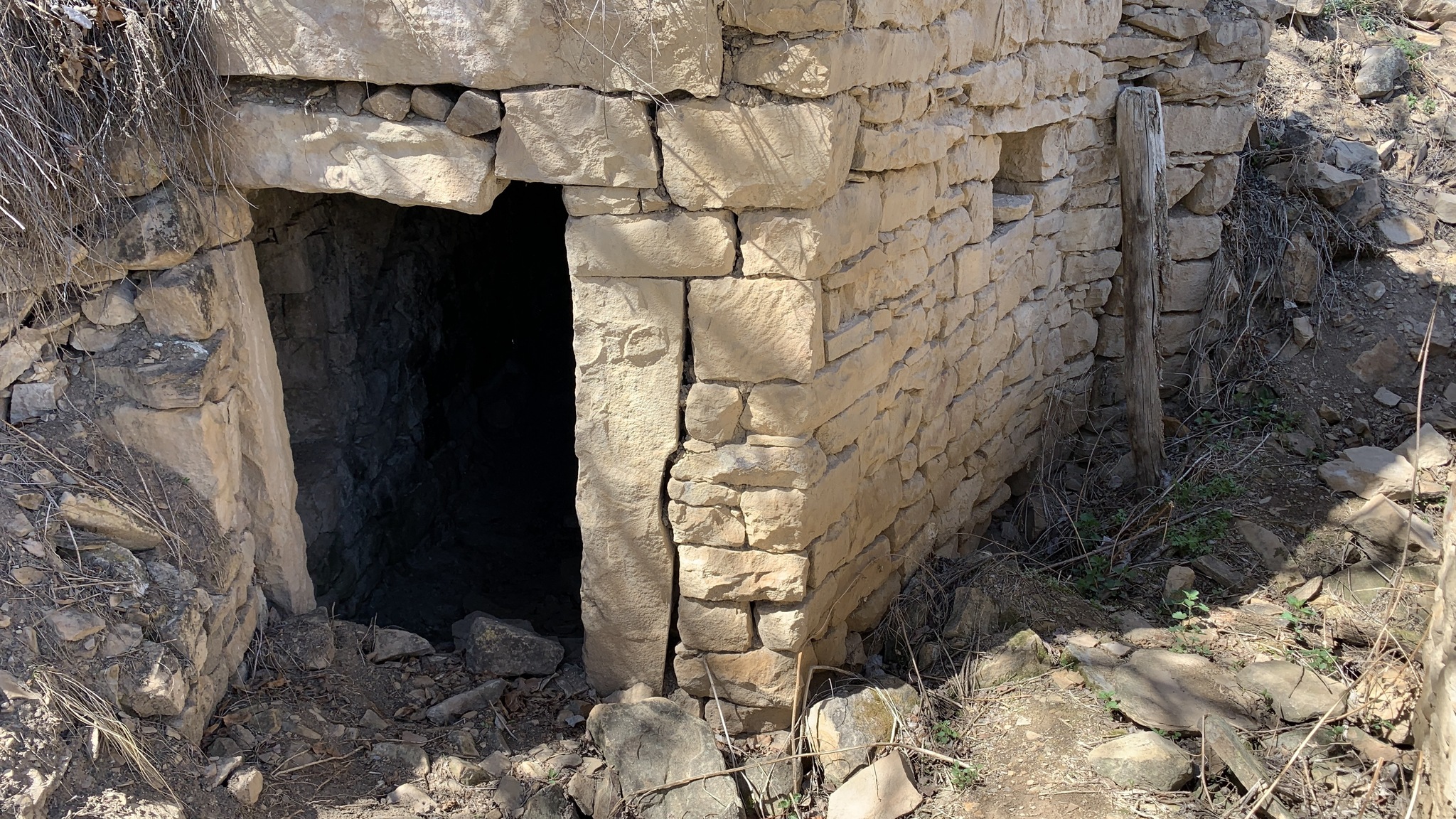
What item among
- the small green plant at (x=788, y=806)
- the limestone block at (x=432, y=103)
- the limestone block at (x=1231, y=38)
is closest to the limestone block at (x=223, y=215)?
the limestone block at (x=432, y=103)

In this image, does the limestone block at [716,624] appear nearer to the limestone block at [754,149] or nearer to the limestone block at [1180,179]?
the limestone block at [754,149]

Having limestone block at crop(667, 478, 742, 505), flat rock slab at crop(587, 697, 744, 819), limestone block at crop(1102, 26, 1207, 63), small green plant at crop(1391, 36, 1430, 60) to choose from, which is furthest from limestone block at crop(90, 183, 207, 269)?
small green plant at crop(1391, 36, 1430, 60)

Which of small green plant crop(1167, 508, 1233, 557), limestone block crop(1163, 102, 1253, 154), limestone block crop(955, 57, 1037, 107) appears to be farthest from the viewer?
limestone block crop(1163, 102, 1253, 154)

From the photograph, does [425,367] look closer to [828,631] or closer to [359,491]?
[359,491]

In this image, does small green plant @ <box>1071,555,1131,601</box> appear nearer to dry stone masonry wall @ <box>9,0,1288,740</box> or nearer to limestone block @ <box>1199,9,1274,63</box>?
dry stone masonry wall @ <box>9,0,1288,740</box>

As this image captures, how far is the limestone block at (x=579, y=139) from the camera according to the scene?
2.87 metres

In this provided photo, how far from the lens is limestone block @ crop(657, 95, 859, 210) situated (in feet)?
9.21

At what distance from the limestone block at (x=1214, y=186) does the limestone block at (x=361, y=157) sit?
3.77m

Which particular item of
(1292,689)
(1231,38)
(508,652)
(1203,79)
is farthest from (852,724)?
(1231,38)

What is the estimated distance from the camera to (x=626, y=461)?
3.21m

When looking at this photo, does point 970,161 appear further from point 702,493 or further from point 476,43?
point 476,43

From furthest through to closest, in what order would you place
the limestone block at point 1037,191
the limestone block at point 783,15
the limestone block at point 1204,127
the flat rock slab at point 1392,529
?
the limestone block at point 1204,127 < the limestone block at point 1037,191 < the flat rock slab at point 1392,529 < the limestone block at point 783,15

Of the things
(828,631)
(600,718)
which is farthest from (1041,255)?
(600,718)

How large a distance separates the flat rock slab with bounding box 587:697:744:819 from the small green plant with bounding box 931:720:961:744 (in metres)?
0.65
